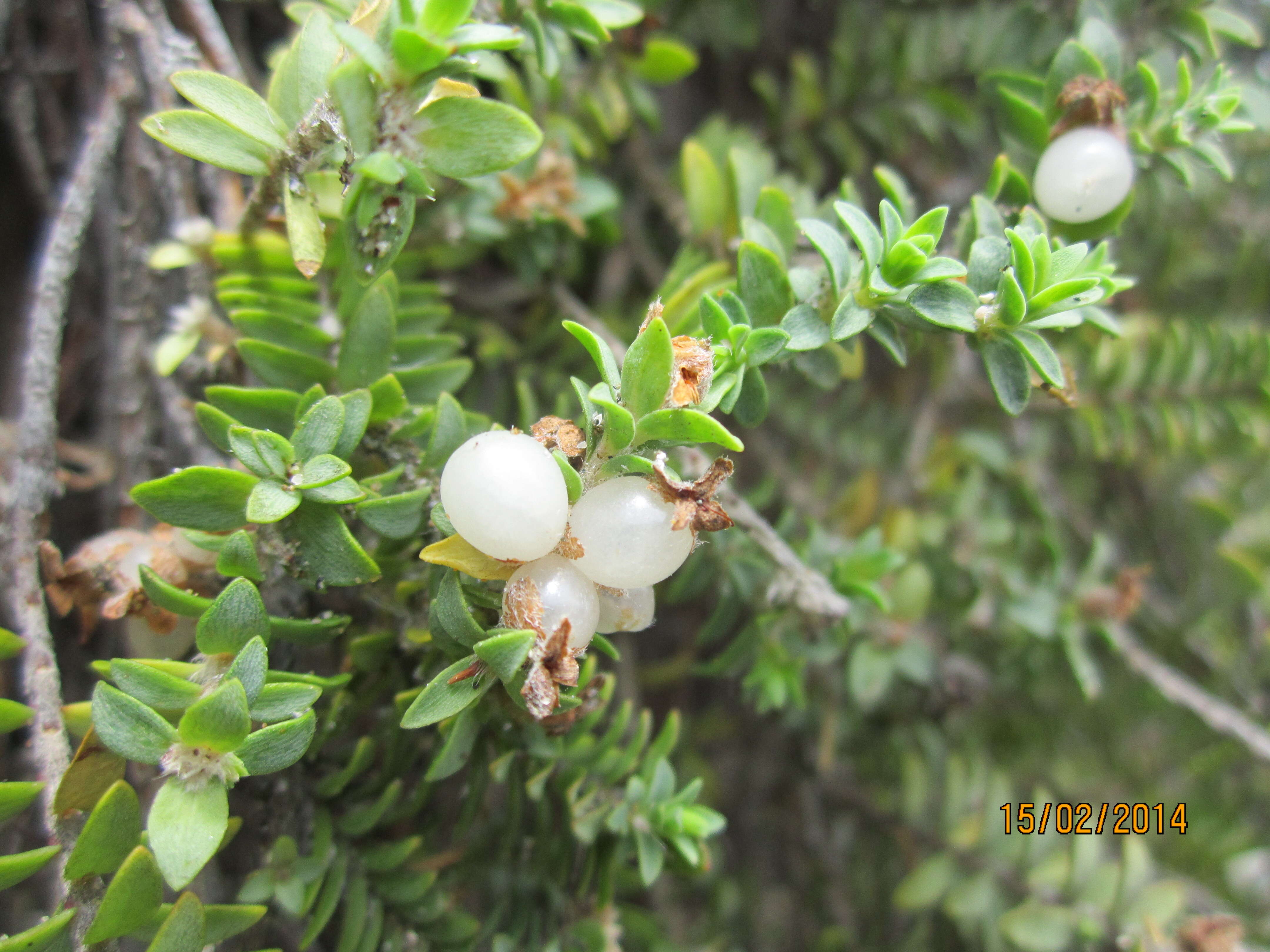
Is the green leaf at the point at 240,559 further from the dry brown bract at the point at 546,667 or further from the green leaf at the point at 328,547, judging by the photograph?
the dry brown bract at the point at 546,667

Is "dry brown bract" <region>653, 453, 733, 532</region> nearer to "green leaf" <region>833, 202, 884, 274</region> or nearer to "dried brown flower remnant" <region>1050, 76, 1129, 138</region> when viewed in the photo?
"green leaf" <region>833, 202, 884, 274</region>

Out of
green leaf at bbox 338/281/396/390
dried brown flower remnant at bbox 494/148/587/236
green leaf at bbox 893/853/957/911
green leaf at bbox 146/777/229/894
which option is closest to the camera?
green leaf at bbox 146/777/229/894

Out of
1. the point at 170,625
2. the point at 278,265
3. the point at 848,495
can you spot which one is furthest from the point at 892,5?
A: the point at 170,625

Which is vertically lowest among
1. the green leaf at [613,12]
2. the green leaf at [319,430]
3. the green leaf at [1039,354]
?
the green leaf at [1039,354]

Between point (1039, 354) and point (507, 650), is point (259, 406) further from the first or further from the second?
point (1039, 354)

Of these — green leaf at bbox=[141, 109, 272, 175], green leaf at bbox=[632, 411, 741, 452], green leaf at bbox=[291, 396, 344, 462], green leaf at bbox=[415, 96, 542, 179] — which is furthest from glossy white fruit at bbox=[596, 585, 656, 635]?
green leaf at bbox=[141, 109, 272, 175]

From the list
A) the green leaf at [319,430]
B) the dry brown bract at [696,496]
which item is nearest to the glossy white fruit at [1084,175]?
the dry brown bract at [696,496]

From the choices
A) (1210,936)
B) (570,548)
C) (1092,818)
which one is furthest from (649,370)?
(1092,818)
